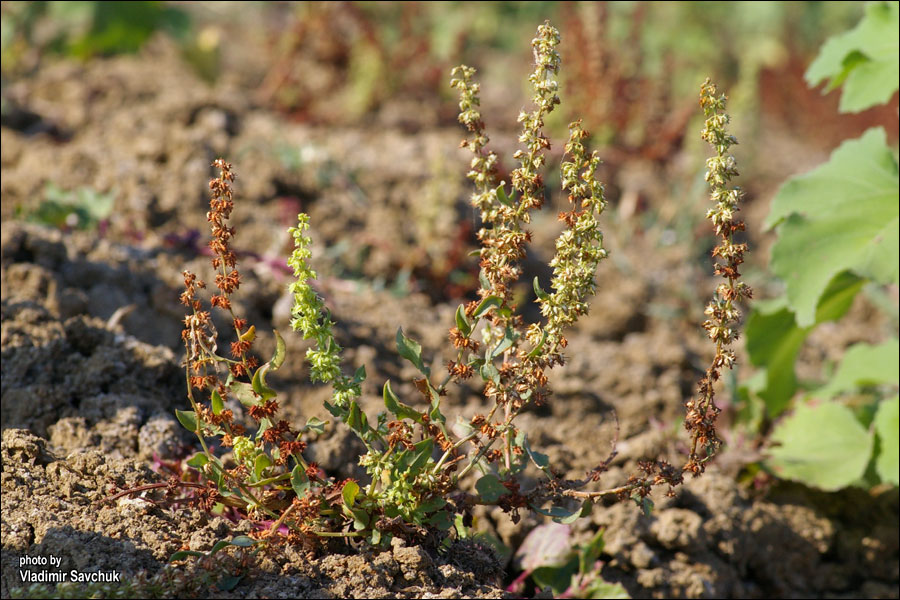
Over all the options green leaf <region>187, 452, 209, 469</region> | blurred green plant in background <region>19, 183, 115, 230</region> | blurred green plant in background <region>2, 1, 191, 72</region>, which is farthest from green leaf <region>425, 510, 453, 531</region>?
blurred green plant in background <region>2, 1, 191, 72</region>

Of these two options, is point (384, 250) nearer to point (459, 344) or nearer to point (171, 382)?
point (171, 382)

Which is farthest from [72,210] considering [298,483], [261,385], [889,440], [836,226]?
[889,440]

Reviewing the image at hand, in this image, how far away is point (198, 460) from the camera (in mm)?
2104

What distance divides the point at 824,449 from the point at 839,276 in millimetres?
610

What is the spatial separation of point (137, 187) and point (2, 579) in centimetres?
242

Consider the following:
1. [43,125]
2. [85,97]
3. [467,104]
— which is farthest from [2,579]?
[85,97]

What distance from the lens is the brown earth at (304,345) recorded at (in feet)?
7.15

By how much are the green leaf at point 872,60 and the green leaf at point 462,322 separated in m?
1.80

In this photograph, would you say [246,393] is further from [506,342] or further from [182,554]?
[506,342]

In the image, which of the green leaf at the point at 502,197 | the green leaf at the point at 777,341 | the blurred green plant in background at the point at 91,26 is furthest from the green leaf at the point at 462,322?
the blurred green plant in background at the point at 91,26

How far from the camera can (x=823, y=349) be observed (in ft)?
14.9

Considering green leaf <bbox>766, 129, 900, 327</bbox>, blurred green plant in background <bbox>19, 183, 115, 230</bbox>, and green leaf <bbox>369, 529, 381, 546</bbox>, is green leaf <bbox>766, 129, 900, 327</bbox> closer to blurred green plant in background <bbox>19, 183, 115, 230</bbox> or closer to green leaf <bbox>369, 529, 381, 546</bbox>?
green leaf <bbox>369, 529, 381, 546</bbox>

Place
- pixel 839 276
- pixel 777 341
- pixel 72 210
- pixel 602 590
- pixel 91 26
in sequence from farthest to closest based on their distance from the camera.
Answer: pixel 91 26
pixel 72 210
pixel 777 341
pixel 839 276
pixel 602 590

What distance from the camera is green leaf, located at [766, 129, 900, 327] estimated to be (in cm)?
274
